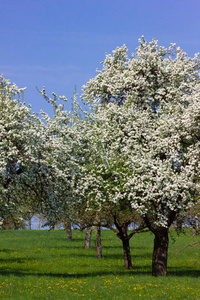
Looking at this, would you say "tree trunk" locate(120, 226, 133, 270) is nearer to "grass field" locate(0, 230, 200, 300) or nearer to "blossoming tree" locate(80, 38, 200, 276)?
"grass field" locate(0, 230, 200, 300)

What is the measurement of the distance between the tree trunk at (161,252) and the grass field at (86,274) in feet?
2.47

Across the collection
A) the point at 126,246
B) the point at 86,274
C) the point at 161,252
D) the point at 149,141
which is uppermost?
the point at 149,141

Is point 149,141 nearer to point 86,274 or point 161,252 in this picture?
point 161,252

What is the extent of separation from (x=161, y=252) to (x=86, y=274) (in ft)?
21.0

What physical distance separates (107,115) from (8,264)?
17771mm

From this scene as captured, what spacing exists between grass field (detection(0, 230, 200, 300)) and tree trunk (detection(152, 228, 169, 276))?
0.75 m

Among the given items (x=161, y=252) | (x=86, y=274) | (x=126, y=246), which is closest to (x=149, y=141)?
(x=161, y=252)

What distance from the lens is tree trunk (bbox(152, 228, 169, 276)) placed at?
2734cm

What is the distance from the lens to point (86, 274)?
98.2ft

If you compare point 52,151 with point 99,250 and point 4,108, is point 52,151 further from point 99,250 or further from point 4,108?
point 99,250

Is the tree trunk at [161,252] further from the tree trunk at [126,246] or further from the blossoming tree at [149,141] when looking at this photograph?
the tree trunk at [126,246]

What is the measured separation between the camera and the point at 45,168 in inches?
931

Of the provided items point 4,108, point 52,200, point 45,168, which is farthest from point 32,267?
point 4,108

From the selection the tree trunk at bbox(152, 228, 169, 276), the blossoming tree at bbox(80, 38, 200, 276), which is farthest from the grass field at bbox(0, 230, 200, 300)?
the blossoming tree at bbox(80, 38, 200, 276)
